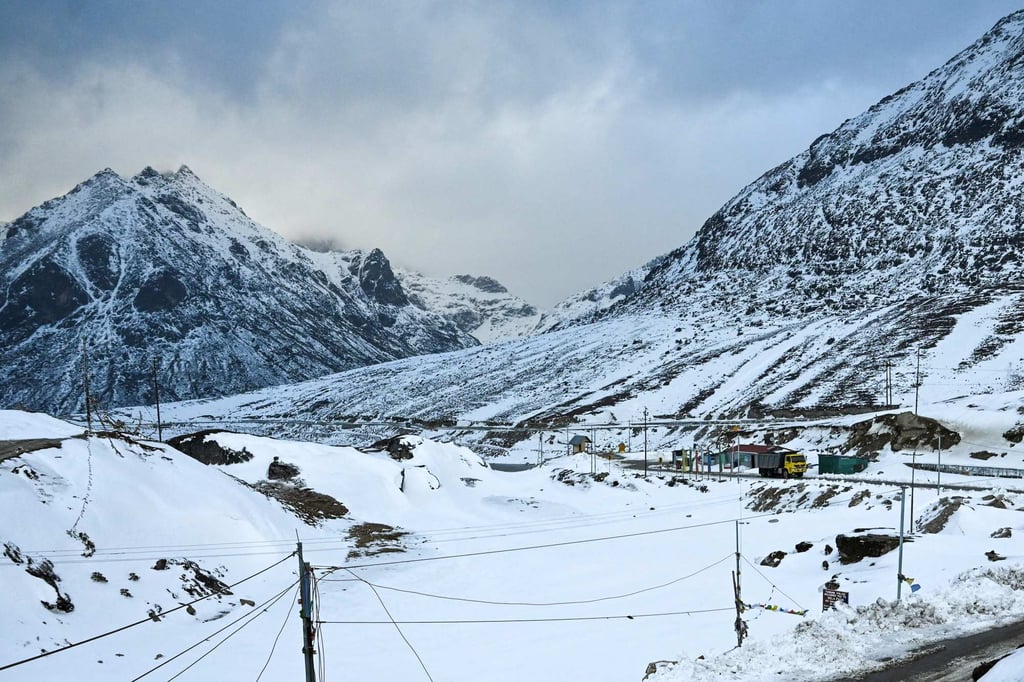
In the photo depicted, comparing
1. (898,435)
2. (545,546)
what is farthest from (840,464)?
(545,546)

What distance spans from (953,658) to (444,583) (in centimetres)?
2261

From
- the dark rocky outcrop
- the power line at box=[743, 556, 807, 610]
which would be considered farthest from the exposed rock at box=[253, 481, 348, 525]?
the dark rocky outcrop

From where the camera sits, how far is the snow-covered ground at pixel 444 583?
19.3 meters

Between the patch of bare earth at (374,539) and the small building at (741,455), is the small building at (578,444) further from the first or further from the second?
the patch of bare earth at (374,539)

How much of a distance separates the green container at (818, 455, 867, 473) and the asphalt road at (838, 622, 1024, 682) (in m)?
46.6

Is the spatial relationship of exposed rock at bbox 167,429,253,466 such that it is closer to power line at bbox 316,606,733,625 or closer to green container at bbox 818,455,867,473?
power line at bbox 316,606,733,625

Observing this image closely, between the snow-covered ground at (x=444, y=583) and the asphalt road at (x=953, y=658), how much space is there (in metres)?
0.56

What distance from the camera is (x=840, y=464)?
6138cm

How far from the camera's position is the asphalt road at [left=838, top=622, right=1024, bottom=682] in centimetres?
1457

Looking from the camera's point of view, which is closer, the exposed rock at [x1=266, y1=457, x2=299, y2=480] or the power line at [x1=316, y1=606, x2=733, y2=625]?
the power line at [x1=316, y1=606, x2=733, y2=625]

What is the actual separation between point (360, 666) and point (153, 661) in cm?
611

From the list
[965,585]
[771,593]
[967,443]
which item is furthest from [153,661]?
[967,443]

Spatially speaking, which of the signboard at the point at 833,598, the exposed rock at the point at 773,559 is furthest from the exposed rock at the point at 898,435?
the signboard at the point at 833,598

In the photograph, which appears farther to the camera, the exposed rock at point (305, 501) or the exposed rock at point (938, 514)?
the exposed rock at point (305, 501)
